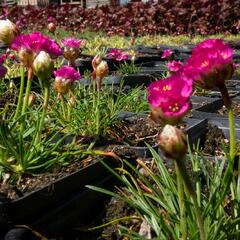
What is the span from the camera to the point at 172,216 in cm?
140

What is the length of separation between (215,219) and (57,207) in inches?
22.8

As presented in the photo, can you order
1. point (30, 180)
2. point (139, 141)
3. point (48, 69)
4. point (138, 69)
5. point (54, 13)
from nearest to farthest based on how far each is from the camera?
point (48, 69) < point (30, 180) < point (139, 141) < point (138, 69) < point (54, 13)

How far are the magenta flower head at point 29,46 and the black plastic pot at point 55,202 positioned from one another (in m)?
0.44

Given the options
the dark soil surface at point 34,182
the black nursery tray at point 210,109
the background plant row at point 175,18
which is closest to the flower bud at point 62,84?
the dark soil surface at point 34,182

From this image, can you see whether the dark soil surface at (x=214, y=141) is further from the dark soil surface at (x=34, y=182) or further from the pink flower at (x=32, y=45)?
the pink flower at (x=32, y=45)

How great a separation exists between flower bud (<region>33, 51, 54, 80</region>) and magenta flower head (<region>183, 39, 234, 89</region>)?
56 cm

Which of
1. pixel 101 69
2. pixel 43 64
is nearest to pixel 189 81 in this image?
pixel 43 64

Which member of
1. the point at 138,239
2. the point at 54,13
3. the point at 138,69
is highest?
the point at 138,239

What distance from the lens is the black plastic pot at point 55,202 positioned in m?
1.46

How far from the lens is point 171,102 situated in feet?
3.59

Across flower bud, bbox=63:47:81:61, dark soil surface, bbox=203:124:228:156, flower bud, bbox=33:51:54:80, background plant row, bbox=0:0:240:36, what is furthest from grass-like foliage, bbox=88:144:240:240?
background plant row, bbox=0:0:240:36

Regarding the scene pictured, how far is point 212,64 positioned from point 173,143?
27 cm

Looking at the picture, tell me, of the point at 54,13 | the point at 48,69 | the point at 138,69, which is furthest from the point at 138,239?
the point at 54,13

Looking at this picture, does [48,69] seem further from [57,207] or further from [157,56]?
[157,56]
